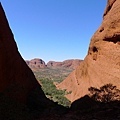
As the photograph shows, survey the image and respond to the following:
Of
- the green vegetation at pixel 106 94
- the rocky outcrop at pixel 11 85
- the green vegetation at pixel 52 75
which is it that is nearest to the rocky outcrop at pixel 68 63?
the green vegetation at pixel 52 75

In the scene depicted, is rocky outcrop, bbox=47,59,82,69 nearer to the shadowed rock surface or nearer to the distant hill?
the distant hill

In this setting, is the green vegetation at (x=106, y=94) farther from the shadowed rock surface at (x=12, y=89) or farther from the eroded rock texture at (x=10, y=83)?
the eroded rock texture at (x=10, y=83)

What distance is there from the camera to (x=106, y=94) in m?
17.9

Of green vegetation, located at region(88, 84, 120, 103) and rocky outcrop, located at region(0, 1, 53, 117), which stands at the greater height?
rocky outcrop, located at region(0, 1, 53, 117)

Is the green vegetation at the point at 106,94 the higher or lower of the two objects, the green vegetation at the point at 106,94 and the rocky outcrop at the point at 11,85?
the lower

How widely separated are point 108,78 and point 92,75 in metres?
4.34

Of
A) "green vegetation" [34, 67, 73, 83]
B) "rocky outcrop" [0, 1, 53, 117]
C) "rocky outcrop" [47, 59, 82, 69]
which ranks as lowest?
"green vegetation" [34, 67, 73, 83]

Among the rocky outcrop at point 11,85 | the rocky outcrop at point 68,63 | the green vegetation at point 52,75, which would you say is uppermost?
the rocky outcrop at point 11,85

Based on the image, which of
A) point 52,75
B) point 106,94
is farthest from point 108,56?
point 52,75

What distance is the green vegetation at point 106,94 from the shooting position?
17047 millimetres

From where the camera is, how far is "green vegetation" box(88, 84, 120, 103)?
17047 millimetres

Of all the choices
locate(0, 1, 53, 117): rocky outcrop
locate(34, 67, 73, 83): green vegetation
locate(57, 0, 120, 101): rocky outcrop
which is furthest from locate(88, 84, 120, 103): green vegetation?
locate(34, 67, 73, 83): green vegetation

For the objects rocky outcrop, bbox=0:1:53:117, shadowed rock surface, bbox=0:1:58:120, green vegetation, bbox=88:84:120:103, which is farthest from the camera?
green vegetation, bbox=88:84:120:103

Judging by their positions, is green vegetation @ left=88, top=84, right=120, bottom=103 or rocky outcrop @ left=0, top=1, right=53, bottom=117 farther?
green vegetation @ left=88, top=84, right=120, bottom=103
